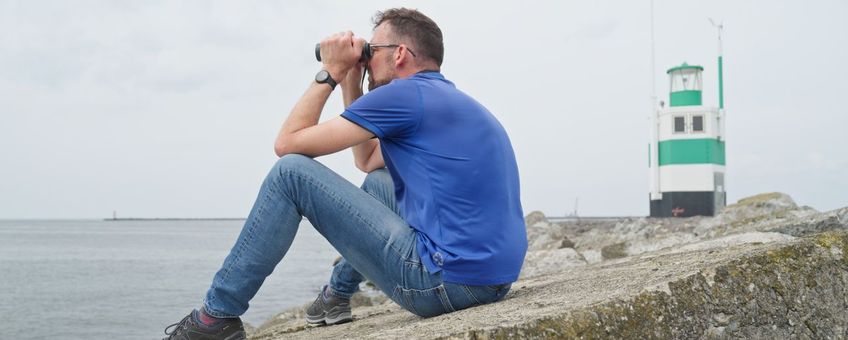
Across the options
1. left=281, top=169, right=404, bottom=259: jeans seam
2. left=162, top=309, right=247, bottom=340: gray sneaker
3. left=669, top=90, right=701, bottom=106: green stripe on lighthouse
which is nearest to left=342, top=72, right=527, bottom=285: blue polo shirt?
left=281, top=169, right=404, bottom=259: jeans seam

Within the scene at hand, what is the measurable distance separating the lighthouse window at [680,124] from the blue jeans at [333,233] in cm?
2666

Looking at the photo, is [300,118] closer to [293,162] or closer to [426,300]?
[293,162]

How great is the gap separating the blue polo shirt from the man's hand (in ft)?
1.51

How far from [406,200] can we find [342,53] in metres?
0.79

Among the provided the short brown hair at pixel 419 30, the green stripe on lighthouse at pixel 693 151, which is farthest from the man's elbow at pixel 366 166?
the green stripe on lighthouse at pixel 693 151

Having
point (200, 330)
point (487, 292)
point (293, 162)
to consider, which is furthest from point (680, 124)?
point (200, 330)

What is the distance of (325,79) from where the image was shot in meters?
3.39

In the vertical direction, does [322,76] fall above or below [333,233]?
above

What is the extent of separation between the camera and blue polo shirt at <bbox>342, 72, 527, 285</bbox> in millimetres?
2922

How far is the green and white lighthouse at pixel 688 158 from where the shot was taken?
27.7 meters

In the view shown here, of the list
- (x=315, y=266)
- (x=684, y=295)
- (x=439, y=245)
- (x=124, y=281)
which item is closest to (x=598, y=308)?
(x=684, y=295)

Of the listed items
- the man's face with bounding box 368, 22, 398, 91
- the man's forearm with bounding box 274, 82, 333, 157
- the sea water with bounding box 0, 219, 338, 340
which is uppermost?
the man's face with bounding box 368, 22, 398, 91

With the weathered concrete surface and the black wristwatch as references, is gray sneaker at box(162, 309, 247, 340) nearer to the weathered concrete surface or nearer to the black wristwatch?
the weathered concrete surface

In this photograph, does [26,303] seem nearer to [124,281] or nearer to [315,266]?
[124,281]
